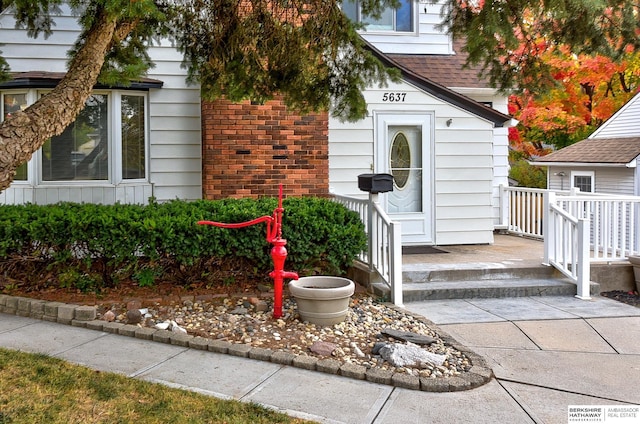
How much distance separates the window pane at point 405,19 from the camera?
11.7m

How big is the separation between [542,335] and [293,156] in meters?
4.34

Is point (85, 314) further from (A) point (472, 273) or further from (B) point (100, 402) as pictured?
(A) point (472, 273)

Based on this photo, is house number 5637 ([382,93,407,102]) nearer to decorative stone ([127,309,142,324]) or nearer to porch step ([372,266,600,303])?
porch step ([372,266,600,303])

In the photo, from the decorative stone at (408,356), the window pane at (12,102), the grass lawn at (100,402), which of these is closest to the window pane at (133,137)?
the window pane at (12,102)

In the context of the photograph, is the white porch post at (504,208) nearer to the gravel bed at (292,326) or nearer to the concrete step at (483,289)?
the concrete step at (483,289)

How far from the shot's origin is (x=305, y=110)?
699cm

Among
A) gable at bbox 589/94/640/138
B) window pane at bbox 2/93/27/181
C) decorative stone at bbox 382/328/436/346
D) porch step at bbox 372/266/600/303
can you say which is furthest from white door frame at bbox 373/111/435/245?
gable at bbox 589/94/640/138

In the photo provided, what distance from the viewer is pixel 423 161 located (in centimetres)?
1012

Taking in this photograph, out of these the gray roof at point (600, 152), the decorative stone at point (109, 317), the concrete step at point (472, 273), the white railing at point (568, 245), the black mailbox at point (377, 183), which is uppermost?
the gray roof at point (600, 152)

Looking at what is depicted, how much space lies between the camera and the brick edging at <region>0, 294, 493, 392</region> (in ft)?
14.3

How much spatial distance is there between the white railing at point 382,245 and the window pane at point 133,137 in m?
3.55

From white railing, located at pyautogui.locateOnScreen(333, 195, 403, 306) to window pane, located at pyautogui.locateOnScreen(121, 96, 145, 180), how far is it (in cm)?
355

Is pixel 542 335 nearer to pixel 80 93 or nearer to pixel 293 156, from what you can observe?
pixel 293 156

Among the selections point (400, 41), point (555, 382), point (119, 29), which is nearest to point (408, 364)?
point (555, 382)
